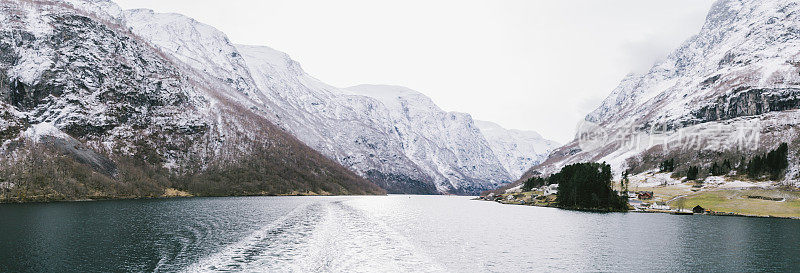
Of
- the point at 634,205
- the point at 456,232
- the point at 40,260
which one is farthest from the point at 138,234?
the point at 634,205

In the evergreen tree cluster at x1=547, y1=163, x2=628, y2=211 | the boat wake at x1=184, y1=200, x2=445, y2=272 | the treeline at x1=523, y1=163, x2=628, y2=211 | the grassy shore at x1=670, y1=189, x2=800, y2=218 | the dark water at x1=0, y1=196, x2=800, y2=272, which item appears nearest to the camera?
the boat wake at x1=184, y1=200, x2=445, y2=272

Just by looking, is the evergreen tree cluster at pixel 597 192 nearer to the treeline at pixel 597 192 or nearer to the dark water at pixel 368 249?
the treeline at pixel 597 192

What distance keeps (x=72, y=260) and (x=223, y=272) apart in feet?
64.9

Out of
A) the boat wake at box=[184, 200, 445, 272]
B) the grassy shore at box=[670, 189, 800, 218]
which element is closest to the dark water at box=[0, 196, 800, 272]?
the boat wake at box=[184, 200, 445, 272]

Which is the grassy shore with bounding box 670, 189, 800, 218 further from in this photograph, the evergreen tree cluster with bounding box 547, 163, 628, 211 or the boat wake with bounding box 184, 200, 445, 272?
the boat wake with bounding box 184, 200, 445, 272

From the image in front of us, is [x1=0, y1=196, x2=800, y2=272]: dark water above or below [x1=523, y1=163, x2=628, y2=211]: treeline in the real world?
below

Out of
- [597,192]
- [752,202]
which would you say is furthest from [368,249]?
[752,202]

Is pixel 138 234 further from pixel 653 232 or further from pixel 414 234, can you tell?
pixel 653 232

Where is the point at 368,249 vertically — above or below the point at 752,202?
below

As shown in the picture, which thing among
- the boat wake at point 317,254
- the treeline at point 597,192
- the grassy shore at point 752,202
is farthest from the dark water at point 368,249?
the treeline at point 597,192

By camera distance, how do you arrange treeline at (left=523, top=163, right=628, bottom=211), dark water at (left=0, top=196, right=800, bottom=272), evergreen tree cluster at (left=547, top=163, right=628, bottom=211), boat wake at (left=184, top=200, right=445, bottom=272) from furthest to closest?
1. evergreen tree cluster at (left=547, top=163, right=628, bottom=211)
2. treeline at (left=523, top=163, right=628, bottom=211)
3. dark water at (left=0, top=196, right=800, bottom=272)
4. boat wake at (left=184, top=200, right=445, bottom=272)

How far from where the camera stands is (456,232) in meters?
94.9

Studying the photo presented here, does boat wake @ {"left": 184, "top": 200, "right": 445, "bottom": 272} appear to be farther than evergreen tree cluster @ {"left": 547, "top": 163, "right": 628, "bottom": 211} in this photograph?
No

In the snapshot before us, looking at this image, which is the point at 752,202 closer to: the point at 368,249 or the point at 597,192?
the point at 597,192
